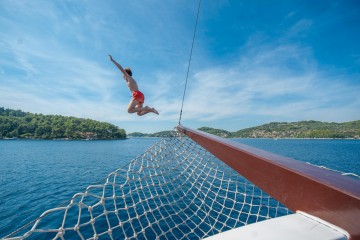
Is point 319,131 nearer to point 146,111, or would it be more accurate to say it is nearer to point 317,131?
point 317,131

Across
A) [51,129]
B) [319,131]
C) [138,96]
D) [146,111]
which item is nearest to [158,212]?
[146,111]

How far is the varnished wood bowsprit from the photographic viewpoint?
2.89 ft

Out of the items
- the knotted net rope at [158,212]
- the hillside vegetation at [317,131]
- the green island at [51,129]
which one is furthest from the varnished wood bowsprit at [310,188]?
the green island at [51,129]

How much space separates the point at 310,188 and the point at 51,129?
130 meters

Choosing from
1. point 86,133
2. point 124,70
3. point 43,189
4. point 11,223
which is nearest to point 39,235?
point 11,223

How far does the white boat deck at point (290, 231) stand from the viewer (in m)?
0.87

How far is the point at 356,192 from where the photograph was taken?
2.91 ft

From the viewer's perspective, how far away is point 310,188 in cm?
110

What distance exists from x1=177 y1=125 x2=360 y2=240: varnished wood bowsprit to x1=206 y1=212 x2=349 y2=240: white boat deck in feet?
0.13

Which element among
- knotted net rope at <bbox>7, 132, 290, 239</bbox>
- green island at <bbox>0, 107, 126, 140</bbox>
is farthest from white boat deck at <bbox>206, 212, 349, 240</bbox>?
green island at <bbox>0, 107, 126, 140</bbox>

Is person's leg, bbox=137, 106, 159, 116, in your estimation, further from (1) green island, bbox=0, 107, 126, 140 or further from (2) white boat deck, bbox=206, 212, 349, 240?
(1) green island, bbox=0, 107, 126, 140

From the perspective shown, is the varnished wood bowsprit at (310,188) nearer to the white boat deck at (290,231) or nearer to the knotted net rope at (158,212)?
the white boat deck at (290,231)

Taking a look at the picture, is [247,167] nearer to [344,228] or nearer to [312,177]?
[312,177]

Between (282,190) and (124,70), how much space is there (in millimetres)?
6160
